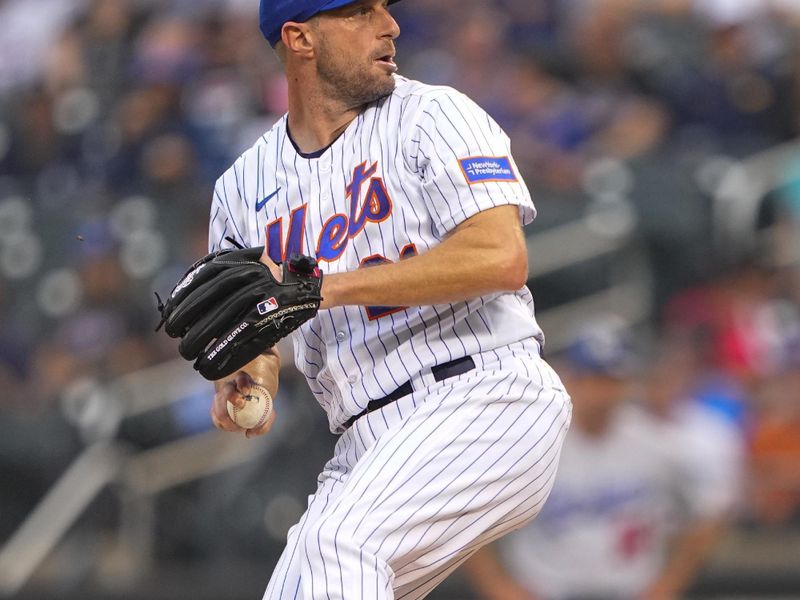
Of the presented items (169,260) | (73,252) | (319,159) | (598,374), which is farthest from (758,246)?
(319,159)

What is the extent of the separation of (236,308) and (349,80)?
70 centimetres

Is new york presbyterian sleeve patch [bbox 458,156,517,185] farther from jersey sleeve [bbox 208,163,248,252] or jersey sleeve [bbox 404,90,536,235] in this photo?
jersey sleeve [bbox 208,163,248,252]

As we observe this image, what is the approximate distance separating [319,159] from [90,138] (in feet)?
17.9

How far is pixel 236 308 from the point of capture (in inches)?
104

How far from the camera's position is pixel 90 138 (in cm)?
824

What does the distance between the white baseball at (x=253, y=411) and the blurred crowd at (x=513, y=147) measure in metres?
3.17

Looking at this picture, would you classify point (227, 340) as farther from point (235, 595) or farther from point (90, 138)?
point (90, 138)

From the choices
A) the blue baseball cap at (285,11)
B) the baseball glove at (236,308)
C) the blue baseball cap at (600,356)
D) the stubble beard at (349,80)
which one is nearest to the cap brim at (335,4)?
the blue baseball cap at (285,11)

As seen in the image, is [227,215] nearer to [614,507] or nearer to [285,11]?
[285,11]

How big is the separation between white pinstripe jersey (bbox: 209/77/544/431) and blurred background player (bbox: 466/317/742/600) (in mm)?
2424

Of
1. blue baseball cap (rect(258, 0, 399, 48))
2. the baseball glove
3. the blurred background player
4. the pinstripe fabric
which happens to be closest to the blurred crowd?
the blurred background player

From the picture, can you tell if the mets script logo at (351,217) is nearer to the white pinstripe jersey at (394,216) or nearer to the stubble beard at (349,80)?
the white pinstripe jersey at (394,216)

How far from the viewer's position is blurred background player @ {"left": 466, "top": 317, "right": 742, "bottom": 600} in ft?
17.5

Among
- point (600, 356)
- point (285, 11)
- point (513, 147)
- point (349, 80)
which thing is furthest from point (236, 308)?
point (513, 147)
